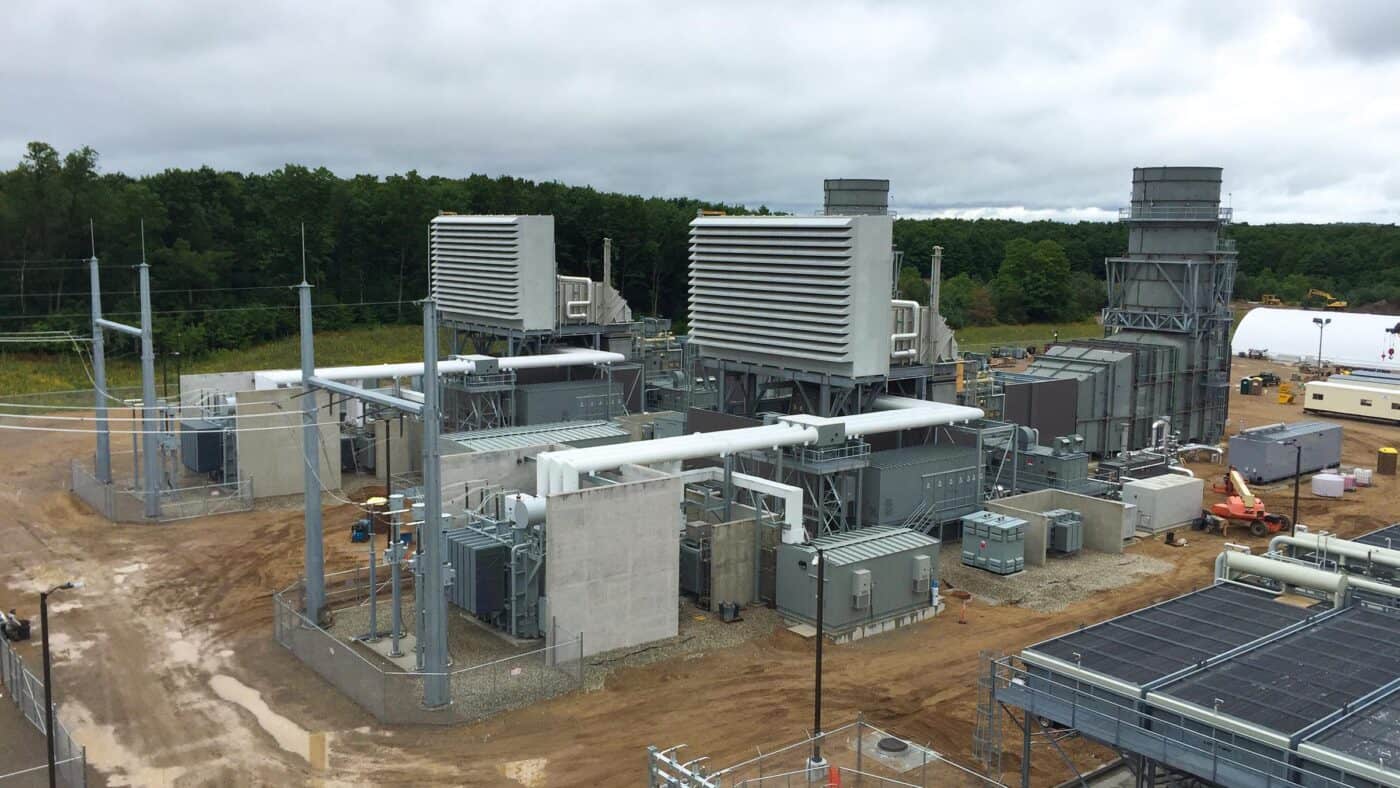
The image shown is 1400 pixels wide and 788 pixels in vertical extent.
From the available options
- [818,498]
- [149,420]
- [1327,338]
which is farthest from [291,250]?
[1327,338]

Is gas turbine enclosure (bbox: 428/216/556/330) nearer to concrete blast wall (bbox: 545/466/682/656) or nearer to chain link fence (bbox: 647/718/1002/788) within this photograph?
concrete blast wall (bbox: 545/466/682/656)

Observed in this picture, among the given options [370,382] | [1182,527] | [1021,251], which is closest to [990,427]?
[1182,527]

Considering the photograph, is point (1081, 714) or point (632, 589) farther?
point (632, 589)

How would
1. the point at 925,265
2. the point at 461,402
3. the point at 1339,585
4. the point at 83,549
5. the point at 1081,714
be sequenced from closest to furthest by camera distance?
1. the point at 1081,714
2. the point at 1339,585
3. the point at 83,549
4. the point at 461,402
5. the point at 925,265

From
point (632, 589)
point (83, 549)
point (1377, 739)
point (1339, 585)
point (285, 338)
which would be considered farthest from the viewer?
point (285, 338)

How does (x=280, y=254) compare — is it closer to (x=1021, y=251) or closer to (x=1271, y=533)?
(x=1271, y=533)

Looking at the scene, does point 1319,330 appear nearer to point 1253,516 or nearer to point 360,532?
point 1253,516

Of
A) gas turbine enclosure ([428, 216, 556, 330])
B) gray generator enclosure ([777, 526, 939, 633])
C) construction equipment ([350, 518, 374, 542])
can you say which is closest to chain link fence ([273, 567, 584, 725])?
gray generator enclosure ([777, 526, 939, 633])
